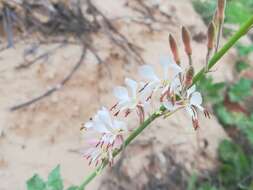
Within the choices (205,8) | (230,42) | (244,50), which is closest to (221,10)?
(230,42)

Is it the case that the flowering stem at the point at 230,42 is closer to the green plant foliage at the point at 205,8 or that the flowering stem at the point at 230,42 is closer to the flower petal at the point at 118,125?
the flower petal at the point at 118,125

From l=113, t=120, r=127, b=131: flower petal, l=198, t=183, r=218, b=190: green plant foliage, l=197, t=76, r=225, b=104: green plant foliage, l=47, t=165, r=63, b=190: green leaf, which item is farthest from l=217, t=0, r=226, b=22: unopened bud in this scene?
l=197, t=76, r=225, b=104: green plant foliage

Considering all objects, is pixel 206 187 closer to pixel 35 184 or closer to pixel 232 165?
pixel 232 165

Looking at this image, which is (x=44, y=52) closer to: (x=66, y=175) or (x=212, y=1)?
(x=66, y=175)

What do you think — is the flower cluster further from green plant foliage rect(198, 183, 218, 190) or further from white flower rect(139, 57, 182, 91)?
green plant foliage rect(198, 183, 218, 190)

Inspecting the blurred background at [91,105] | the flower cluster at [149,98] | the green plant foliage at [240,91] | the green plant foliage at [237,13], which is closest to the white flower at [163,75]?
the flower cluster at [149,98]

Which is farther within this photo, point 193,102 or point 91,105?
point 91,105

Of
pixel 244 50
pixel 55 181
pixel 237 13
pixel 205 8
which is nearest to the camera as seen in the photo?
pixel 55 181
